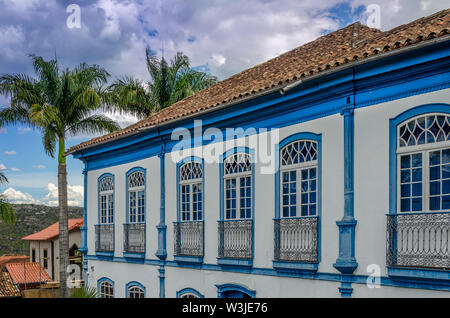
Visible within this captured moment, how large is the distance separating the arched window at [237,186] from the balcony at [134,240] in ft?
12.2

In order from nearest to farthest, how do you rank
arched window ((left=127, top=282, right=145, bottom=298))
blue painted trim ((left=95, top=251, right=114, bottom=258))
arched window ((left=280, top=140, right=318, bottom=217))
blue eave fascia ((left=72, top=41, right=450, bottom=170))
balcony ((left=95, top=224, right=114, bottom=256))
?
blue eave fascia ((left=72, top=41, right=450, bottom=170)) < arched window ((left=280, top=140, right=318, bottom=217)) < arched window ((left=127, top=282, right=145, bottom=298)) < blue painted trim ((left=95, top=251, right=114, bottom=258)) < balcony ((left=95, top=224, right=114, bottom=256))

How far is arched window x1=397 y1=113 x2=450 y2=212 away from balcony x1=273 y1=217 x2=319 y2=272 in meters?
1.87

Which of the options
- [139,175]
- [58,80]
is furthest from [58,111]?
[139,175]

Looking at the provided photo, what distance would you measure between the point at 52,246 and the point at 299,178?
27.0m

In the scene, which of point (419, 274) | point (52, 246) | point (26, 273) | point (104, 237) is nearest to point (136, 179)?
point (104, 237)

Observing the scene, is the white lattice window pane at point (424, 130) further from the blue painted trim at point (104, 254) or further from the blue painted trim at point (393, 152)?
the blue painted trim at point (104, 254)

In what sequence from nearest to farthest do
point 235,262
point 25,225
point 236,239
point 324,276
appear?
1. point 324,276
2. point 235,262
3. point 236,239
4. point 25,225

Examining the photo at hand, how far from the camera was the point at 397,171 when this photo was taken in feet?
27.9

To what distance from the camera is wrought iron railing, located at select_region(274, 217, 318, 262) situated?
972cm

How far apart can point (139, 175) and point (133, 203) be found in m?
Result: 0.85

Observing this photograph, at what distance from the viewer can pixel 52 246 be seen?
110ft

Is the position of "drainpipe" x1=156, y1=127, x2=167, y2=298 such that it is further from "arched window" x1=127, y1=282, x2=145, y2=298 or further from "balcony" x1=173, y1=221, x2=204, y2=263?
"arched window" x1=127, y1=282, x2=145, y2=298

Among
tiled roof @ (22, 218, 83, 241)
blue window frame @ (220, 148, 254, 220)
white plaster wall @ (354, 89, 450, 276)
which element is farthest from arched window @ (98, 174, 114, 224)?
tiled roof @ (22, 218, 83, 241)

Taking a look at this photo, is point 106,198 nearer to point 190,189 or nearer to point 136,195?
point 136,195
